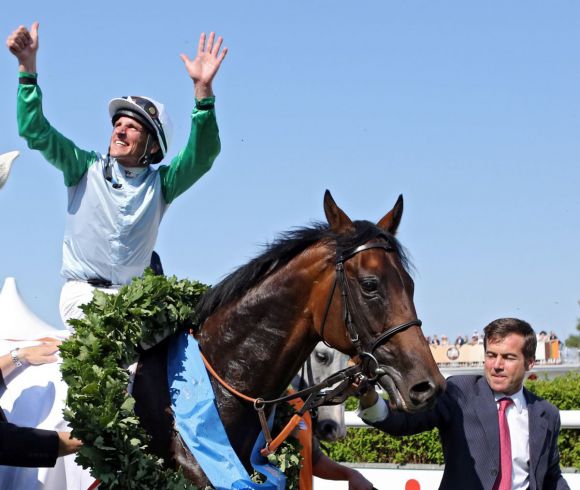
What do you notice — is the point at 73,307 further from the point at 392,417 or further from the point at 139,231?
the point at 392,417

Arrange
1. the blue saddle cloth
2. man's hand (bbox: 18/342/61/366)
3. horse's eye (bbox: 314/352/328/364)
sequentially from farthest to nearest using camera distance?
horse's eye (bbox: 314/352/328/364), man's hand (bbox: 18/342/61/366), the blue saddle cloth

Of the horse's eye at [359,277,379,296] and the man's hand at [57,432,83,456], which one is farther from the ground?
the horse's eye at [359,277,379,296]

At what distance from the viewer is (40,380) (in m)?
4.59

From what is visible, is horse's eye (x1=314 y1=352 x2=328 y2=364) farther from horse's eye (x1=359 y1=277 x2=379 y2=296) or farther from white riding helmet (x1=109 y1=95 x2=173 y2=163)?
horse's eye (x1=359 y1=277 x2=379 y2=296)

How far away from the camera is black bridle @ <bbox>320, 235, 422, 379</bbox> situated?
4062 mm

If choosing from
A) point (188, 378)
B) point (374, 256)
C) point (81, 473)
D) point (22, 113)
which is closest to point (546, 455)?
point (374, 256)

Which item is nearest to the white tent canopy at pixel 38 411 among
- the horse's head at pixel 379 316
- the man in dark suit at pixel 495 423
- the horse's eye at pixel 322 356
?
the horse's head at pixel 379 316

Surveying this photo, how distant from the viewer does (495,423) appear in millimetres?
4812

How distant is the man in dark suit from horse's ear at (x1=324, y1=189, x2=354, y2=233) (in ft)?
2.99

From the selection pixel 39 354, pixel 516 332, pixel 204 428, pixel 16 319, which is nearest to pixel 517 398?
pixel 516 332

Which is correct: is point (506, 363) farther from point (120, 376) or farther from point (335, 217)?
point (120, 376)

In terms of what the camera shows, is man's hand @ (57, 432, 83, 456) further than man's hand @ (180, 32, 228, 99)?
No

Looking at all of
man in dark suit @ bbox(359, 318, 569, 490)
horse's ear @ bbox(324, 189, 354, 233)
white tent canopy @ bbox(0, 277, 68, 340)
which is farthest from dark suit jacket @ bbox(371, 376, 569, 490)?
white tent canopy @ bbox(0, 277, 68, 340)

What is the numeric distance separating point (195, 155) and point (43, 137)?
79 centimetres
